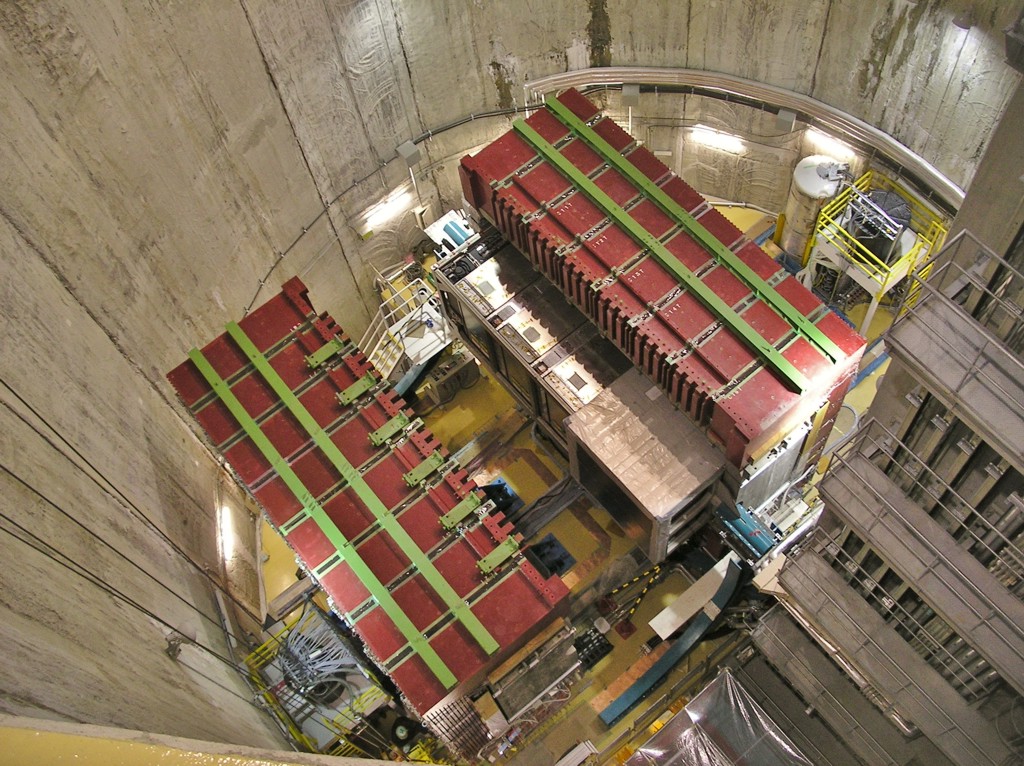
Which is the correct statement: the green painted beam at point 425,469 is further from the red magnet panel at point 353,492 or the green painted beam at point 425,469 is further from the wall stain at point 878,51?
the wall stain at point 878,51

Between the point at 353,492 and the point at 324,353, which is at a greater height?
the point at 324,353

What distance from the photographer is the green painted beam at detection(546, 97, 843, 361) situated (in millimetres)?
12820

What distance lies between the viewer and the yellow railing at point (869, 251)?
15.5m

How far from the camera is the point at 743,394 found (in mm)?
12453

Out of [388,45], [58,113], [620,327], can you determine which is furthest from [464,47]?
[58,113]

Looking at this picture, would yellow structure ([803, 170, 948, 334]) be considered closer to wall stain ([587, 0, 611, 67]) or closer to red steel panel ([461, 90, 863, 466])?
red steel panel ([461, 90, 863, 466])

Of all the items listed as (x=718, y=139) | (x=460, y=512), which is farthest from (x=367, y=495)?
(x=718, y=139)

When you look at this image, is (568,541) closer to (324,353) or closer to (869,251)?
(324,353)

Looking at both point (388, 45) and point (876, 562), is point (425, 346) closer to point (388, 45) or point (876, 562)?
point (388, 45)

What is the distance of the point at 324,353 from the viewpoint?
13.9 meters

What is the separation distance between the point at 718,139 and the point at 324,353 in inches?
363

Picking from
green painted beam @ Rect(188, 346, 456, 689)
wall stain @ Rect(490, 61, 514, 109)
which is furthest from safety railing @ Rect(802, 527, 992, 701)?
wall stain @ Rect(490, 61, 514, 109)

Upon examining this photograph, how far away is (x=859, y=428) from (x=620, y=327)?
5160mm

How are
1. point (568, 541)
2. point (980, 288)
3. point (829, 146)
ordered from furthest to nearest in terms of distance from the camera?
1. point (829, 146)
2. point (568, 541)
3. point (980, 288)
